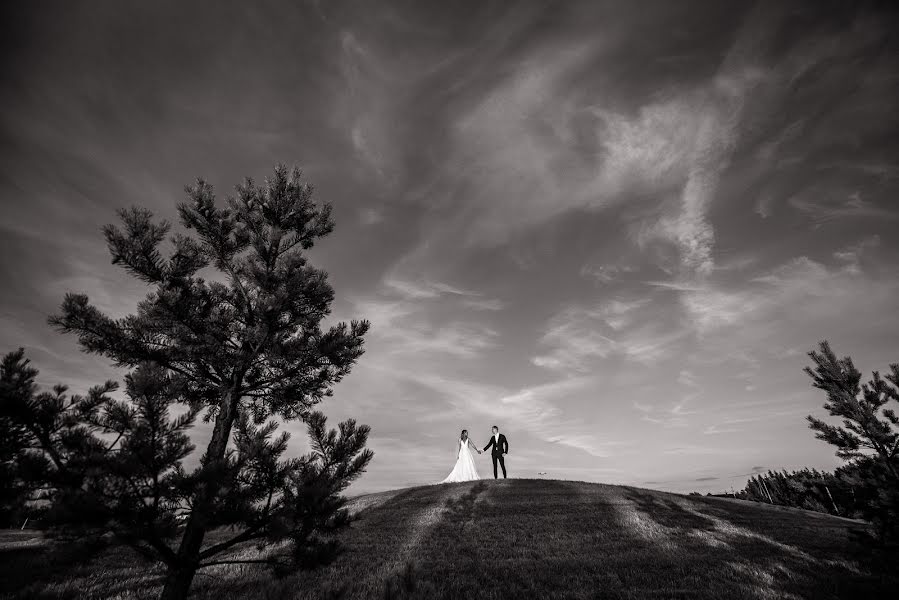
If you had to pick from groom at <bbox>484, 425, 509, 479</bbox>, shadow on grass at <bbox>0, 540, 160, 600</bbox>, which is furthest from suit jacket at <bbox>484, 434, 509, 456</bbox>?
shadow on grass at <bbox>0, 540, 160, 600</bbox>

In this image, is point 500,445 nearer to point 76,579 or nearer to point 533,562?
point 533,562

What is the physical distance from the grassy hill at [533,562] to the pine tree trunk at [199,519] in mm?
1123

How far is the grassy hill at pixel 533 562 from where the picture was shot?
781 cm

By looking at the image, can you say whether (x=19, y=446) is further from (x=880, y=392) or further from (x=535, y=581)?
(x=880, y=392)

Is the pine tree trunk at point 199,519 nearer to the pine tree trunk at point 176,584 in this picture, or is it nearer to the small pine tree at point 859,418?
the pine tree trunk at point 176,584

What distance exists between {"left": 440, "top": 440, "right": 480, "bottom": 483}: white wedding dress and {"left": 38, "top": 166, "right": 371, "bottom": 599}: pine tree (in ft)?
66.1

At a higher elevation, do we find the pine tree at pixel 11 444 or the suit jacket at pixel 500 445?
the suit jacket at pixel 500 445

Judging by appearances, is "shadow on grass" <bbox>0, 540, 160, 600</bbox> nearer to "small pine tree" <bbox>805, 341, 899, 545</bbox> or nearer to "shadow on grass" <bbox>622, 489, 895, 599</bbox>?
"shadow on grass" <bbox>622, 489, 895, 599</bbox>

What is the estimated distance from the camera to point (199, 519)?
4.02 meters

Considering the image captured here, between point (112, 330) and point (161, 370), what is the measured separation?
103 inches

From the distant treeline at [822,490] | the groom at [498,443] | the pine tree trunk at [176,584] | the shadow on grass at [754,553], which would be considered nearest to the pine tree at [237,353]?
the pine tree trunk at [176,584]

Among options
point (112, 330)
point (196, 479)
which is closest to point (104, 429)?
point (196, 479)

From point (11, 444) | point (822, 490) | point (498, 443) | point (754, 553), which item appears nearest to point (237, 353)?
point (11, 444)

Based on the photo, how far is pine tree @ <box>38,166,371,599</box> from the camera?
4.30 metres
